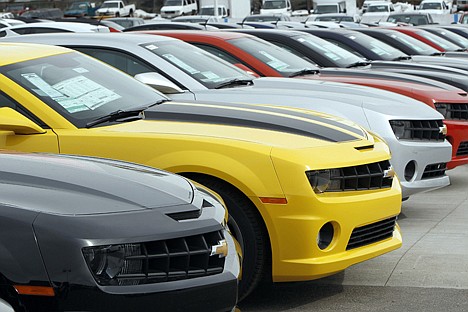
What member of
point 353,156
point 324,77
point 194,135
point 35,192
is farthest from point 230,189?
point 324,77

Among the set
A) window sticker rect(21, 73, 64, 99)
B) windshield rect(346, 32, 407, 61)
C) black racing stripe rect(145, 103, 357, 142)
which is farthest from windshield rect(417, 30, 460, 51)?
window sticker rect(21, 73, 64, 99)

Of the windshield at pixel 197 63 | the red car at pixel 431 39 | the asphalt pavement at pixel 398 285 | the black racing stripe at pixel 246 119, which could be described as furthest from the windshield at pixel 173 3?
the black racing stripe at pixel 246 119

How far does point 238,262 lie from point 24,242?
1056 millimetres

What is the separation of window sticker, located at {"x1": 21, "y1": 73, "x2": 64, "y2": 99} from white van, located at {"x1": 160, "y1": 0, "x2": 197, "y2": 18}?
55111 mm

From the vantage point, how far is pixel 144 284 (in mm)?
3713

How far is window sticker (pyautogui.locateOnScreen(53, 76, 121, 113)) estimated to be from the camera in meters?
6.08

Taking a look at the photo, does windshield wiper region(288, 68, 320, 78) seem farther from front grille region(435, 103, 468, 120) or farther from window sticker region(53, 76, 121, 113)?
window sticker region(53, 76, 121, 113)

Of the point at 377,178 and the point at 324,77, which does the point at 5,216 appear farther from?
the point at 324,77

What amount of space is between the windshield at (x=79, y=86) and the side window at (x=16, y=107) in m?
0.13

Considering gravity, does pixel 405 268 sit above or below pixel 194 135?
below

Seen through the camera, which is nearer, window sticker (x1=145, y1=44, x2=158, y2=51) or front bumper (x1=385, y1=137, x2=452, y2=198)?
front bumper (x1=385, y1=137, x2=452, y2=198)

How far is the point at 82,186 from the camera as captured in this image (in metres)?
4.00

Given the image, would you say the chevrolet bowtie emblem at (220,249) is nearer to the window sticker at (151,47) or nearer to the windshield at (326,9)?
the window sticker at (151,47)

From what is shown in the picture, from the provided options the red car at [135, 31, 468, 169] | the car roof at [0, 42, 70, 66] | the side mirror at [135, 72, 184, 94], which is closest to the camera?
the car roof at [0, 42, 70, 66]
